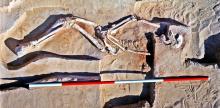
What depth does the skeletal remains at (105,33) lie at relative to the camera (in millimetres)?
3113

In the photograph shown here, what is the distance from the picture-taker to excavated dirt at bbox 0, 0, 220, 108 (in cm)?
312

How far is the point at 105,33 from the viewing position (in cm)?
318

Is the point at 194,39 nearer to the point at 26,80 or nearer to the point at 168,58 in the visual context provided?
the point at 168,58

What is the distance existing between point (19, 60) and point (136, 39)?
0.74 m

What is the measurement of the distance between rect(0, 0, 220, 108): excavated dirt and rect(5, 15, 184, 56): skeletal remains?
2cm

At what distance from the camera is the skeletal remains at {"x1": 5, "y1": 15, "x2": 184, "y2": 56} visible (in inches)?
123

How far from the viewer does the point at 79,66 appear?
3176 mm

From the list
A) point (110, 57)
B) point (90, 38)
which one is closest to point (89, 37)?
point (90, 38)

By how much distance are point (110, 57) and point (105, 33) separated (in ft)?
0.53

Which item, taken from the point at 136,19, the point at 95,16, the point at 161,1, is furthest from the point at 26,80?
the point at 161,1

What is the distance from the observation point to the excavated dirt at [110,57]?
3117 mm

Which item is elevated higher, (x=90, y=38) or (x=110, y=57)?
(x=90, y=38)

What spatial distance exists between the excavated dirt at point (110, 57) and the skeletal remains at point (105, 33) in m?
0.02

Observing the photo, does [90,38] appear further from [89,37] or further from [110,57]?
[110,57]
